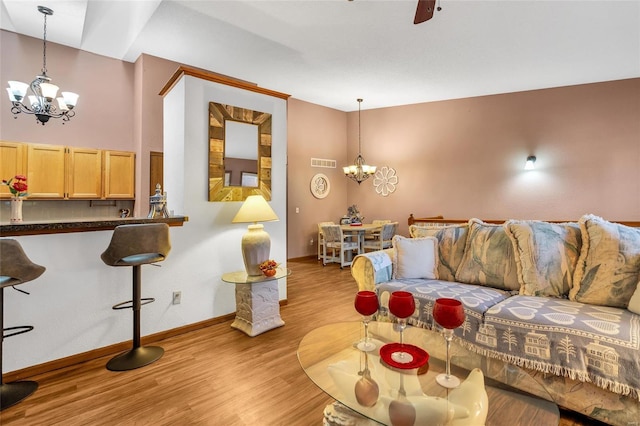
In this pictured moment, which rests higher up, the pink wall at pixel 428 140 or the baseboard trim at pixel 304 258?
the pink wall at pixel 428 140

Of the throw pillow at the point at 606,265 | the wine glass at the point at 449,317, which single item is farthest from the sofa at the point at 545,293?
the wine glass at the point at 449,317

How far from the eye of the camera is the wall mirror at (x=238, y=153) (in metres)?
3.25

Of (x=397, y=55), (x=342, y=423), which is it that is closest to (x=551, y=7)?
(x=397, y=55)

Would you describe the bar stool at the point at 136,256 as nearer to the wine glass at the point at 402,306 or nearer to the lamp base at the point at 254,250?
the lamp base at the point at 254,250

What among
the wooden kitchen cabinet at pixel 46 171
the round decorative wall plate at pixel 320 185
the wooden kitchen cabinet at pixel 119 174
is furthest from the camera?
the round decorative wall plate at pixel 320 185

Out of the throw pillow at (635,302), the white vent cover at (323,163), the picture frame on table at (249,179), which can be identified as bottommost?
the throw pillow at (635,302)

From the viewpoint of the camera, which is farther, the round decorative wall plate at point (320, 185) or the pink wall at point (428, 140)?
the round decorative wall plate at point (320, 185)

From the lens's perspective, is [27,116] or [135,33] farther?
[27,116]

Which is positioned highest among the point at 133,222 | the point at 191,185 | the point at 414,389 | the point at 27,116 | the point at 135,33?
the point at 135,33

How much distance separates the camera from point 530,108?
219 inches

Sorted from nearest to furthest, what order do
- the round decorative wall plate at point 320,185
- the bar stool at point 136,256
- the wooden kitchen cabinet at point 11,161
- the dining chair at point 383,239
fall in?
the bar stool at point 136,256 < the wooden kitchen cabinet at point 11,161 < the dining chair at point 383,239 < the round decorative wall plate at point 320,185

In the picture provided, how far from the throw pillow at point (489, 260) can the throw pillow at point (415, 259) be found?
25 centimetres

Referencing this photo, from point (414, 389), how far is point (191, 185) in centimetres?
261

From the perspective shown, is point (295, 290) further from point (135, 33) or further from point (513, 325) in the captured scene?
point (135, 33)
